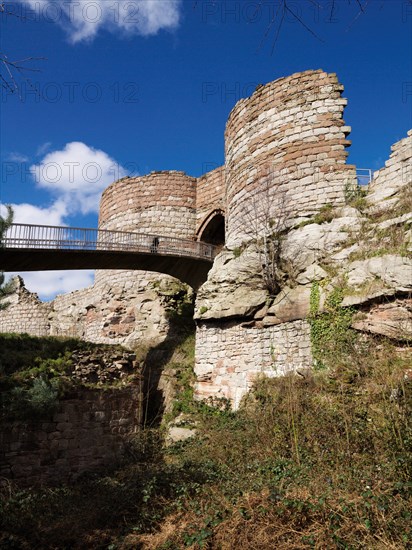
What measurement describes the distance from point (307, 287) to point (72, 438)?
5765mm

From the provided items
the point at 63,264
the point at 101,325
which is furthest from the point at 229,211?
the point at 101,325

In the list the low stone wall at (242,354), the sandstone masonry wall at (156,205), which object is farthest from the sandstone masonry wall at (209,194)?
the low stone wall at (242,354)

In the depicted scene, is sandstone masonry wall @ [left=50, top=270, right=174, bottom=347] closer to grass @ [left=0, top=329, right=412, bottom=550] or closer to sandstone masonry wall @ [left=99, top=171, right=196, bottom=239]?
sandstone masonry wall @ [left=99, top=171, right=196, bottom=239]

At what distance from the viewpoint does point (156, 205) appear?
1709 cm

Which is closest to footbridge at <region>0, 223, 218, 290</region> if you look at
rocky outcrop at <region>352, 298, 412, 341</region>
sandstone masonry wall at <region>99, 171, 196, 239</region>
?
sandstone masonry wall at <region>99, 171, 196, 239</region>

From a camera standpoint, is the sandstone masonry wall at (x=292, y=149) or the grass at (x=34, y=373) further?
the sandstone masonry wall at (x=292, y=149)

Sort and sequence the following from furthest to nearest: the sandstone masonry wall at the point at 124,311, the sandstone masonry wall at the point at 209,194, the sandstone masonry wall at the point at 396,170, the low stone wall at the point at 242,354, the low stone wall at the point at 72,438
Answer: the sandstone masonry wall at the point at 209,194 < the sandstone masonry wall at the point at 124,311 < the sandstone masonry wall at the point at 396,170 < the low stone wall at the point at 242,354 < the low stone wall at the point at 72,438

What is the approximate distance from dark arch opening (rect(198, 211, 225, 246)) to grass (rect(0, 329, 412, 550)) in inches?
392

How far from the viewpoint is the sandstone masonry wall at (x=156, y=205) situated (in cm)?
1691

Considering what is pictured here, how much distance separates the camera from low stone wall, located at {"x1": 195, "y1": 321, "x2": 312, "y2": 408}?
26.3 ft

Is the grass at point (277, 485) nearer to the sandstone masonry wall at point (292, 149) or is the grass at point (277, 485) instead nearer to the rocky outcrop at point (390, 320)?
the rocky outcrop at point (390, 320)

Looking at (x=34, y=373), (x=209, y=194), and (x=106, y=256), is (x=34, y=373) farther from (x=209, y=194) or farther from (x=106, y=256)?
(x=209, y=194)

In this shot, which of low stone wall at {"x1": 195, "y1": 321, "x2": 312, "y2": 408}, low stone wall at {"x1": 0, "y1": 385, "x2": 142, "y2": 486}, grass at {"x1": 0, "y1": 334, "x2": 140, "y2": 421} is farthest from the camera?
low stone wall at {"x1": 195, "y1": 321, "x2": 312, "y2": 408}

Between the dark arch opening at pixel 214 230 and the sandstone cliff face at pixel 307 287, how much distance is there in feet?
21.7
